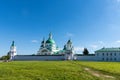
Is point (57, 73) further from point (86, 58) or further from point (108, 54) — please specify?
point (108, 54)

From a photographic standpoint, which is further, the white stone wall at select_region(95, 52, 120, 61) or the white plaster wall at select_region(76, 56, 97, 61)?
the white stone wall at select_region(95, 52, 120, 61)

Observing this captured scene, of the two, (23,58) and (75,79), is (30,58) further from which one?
(75,79)

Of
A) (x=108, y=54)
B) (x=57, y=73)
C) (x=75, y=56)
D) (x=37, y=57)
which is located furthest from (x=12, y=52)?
(x=57, y=73)

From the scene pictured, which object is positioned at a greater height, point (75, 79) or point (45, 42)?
point (45, 42)

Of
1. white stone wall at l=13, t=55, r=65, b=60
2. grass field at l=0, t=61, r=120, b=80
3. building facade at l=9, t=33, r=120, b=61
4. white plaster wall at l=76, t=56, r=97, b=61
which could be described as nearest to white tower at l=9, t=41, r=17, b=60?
building facade at l=9, t=33, r=120, b=61

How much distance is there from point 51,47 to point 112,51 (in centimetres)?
3422

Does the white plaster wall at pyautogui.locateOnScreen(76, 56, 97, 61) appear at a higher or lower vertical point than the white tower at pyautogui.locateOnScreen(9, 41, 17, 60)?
lower

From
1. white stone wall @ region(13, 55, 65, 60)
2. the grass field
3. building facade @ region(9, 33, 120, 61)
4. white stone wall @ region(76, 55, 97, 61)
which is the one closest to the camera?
the grass field

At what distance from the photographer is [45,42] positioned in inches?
4417

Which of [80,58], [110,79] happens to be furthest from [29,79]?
[80,58]

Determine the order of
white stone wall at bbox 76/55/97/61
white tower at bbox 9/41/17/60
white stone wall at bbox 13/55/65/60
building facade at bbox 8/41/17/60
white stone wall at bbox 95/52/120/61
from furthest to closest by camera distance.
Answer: white tower at bbox 9/41/17/60, building facade at bbox 8/41/17/60, white stone wall at bbox 95/52/120/61, white stone wall at bbox 13/55/65/60, white stone wall at bbox 76/55/97/61

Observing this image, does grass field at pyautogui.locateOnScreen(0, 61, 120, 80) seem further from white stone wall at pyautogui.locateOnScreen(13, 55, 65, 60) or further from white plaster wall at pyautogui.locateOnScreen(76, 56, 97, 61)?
white stone wall at pyautogui.locateOnScreen(13, 55, 65, 60)

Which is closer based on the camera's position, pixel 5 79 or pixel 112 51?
pixel 5 79

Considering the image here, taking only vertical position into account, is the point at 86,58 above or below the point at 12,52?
below
